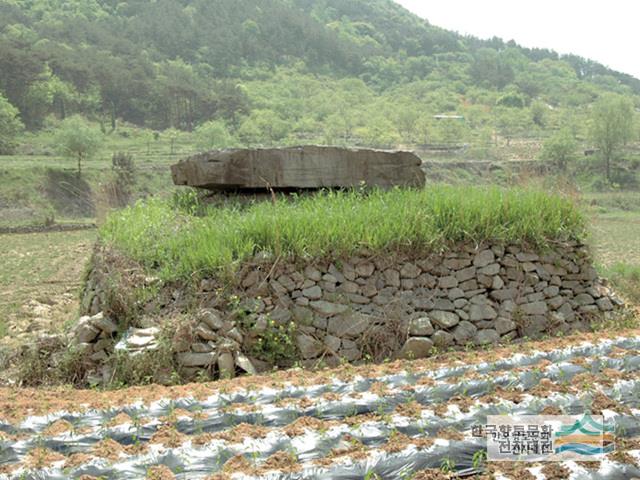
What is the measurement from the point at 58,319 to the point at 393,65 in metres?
101

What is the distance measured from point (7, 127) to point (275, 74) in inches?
2108

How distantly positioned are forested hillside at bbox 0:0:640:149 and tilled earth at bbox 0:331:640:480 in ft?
A: 140

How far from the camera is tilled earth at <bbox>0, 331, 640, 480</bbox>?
2986mm

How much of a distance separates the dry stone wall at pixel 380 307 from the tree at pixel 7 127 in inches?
1510

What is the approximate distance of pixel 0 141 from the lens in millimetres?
39062

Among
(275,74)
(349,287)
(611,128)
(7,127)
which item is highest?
(275,74)

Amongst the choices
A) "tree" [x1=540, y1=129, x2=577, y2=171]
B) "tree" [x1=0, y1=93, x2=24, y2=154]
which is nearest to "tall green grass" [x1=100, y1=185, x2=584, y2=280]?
"tree" [x1=0, y1=93, x2=24, y2=154]

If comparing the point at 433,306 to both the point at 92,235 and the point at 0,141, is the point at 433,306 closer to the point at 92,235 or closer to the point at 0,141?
A: the point at 92,235

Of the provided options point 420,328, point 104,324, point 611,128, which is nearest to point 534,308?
point 420,328

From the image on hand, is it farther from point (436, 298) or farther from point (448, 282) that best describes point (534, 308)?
point (436, 298)

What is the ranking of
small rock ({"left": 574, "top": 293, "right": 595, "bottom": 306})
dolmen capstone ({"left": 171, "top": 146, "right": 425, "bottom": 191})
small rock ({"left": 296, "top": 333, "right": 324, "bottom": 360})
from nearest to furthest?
small rock ({"left": 296, "top": 333, "right": 324, "bottom": 360}) → small rock ({"left": 574, "top": 293, "right": 595, "bottom": 306}) → dolmen capstone ({"left": 171, "top": 146, "right": 425, "bottom": 191})

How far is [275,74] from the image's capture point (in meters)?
88.8

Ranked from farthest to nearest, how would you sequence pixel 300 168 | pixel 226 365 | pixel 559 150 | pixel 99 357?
pixel 559 150, pixel 300 168, pixel 99 357, pixel 226 365

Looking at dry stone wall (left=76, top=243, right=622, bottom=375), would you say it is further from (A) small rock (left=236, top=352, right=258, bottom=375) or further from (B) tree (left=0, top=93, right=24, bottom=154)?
(B) tree (left=0, top=93, right=24, bottom=154)
